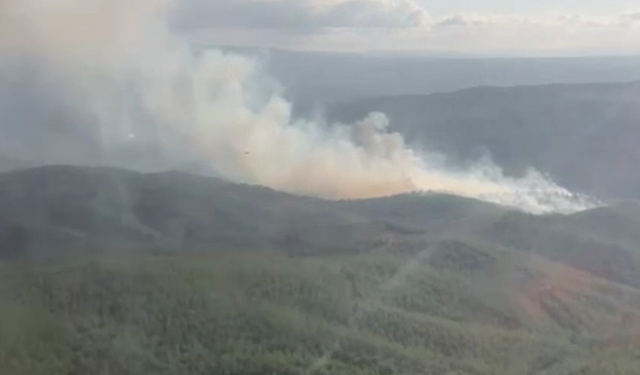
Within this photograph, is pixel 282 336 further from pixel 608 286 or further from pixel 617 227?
pixel 617 227

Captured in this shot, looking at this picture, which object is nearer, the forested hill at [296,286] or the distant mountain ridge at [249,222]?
the forested hill at [296,286]

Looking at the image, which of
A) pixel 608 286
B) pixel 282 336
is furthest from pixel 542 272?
pixel 282 336

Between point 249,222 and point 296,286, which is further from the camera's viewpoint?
point 249,222

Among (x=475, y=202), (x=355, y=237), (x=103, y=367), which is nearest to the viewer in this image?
(x=103, y=367)

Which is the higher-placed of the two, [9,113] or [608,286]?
[9,113]

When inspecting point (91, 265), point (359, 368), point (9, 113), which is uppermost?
point (9, 113)

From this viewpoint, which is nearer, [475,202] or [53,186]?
[53,186]

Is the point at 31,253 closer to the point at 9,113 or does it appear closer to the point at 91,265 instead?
the point at 91,265

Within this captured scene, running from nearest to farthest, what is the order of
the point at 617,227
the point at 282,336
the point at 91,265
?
the point at 282,336
the point at 91,265
the point at 617,227

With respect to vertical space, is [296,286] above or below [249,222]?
below

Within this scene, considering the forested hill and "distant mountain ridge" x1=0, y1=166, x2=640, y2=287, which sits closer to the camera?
the forested hill

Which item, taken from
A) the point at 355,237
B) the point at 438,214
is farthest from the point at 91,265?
the point at 438,214
